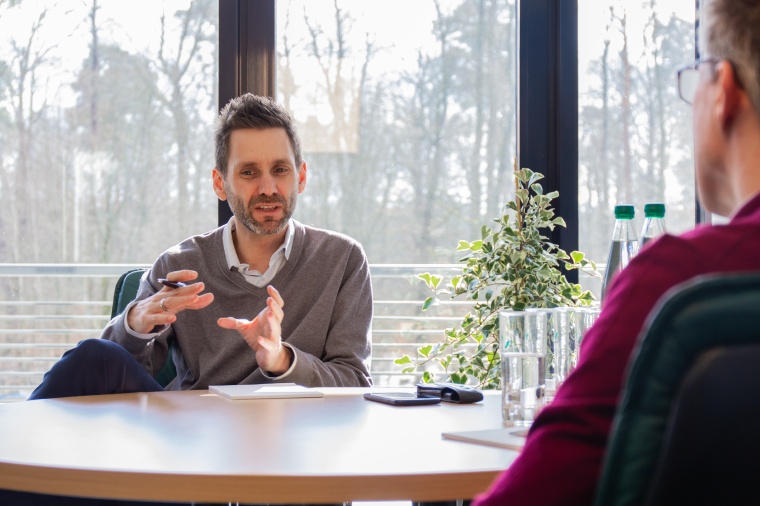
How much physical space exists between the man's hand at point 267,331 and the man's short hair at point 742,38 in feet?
4.05

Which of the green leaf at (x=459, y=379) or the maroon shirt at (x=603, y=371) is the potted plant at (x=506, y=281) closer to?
the green leaf at (x=459, y=379)

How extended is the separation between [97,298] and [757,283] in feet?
10.3

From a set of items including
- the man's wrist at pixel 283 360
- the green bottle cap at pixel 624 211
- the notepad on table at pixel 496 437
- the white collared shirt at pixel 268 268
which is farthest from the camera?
the white collared shirt at pixel 268 268

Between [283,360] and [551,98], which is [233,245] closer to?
[283,360]

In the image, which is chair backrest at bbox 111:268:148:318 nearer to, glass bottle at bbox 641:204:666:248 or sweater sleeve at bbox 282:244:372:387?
sweater sleeve at bbox 282:244:372:387

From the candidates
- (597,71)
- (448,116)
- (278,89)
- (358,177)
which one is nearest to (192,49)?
(278,89)

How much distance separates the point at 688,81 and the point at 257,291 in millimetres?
1619

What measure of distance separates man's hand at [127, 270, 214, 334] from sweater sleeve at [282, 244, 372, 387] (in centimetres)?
26

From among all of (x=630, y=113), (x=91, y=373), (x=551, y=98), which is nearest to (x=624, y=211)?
(x=91, y=373)

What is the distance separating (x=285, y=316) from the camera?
7.83ft

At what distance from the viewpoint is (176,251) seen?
2.57 metres

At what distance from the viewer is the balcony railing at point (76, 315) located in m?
3.38


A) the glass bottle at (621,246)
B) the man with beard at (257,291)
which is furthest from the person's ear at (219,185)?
the glass bottle at (621,246)

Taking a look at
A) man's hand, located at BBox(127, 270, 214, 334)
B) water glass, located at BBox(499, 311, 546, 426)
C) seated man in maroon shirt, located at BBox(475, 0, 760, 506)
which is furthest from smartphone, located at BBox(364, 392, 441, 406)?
seated man in maroon shirt, located at BBox(475, 0, 760, 506)
